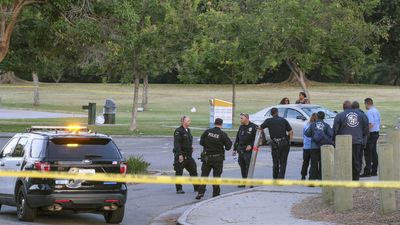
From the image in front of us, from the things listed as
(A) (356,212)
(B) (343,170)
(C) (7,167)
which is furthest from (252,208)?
(C) (7,167)

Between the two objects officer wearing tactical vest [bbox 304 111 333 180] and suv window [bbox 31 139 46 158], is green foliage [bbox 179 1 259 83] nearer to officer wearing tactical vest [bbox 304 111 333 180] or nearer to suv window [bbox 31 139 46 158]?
officer wearing tactical vest [bbox 304 111 333 180]

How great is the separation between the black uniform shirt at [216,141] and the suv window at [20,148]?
4.10 metres

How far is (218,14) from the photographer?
40062 millimetres

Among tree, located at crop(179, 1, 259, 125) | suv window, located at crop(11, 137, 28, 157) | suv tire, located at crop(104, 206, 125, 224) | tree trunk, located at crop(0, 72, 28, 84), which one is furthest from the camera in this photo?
tree trunk, located at crop(0, 72, 28, 84)

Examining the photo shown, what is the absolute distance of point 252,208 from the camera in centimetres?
1405

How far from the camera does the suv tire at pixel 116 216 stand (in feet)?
43.9

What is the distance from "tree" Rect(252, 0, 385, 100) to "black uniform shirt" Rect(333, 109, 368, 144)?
1608 centimetres

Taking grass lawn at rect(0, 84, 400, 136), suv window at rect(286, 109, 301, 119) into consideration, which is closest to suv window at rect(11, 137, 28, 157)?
suv window at rect(286, 109, 301, 119)

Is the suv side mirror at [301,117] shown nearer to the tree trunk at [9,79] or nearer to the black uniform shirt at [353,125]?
the black uniform shirt at [353,125]

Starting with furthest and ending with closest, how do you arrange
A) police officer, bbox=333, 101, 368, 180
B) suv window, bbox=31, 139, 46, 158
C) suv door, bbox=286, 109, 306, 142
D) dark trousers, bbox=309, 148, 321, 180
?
1. suv door, bbox=286, 109, 306, 142
2. dark trousers, bbox=309, 148, 321, 180
3. police officer, bbox=333, 101, 368, 180
4. suv window, bbox=31, 139, 46, 158

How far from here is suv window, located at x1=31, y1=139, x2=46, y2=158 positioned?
12875mm

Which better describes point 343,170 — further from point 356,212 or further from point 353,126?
point 353,126

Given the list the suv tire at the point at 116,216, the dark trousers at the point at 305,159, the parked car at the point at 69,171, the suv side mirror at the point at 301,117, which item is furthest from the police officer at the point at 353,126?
the suv side mirror at the point at 301,117

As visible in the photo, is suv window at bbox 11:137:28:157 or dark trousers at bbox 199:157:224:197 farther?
dark trousers at bbox 199:157:224:197
